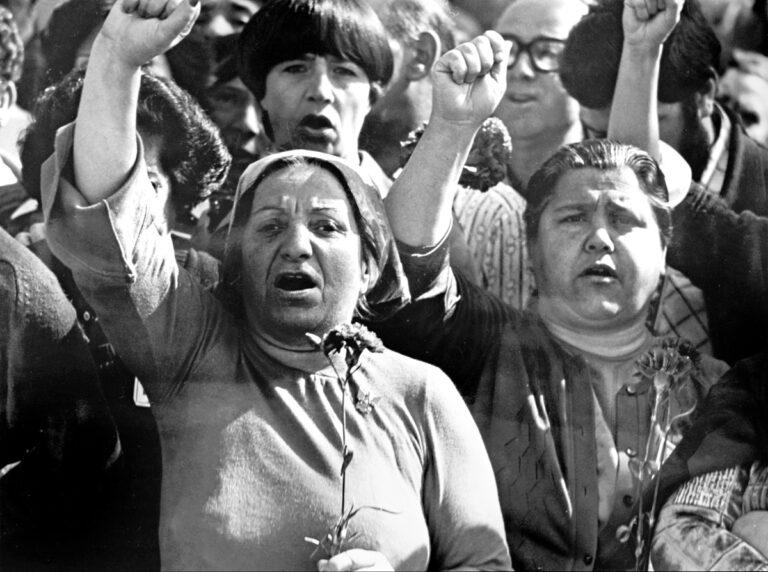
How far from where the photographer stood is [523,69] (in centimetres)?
601

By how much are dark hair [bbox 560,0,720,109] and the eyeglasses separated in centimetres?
4

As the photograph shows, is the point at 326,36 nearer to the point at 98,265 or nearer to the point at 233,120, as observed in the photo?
the point at 233,120

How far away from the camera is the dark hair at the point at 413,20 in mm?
6023

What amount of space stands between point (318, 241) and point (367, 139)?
59 centimetres

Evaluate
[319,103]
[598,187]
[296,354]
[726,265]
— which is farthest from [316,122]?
[726,265]

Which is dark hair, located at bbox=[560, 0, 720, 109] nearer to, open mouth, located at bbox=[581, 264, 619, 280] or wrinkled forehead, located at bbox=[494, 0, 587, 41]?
wrinkled forehead, located at bbox=[494, 0, 587, 41]

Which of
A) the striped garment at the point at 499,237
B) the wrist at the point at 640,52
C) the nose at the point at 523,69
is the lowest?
the striped garment at the point at 499,237

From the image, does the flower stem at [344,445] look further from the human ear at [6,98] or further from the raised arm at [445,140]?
the human ear at [6,98]

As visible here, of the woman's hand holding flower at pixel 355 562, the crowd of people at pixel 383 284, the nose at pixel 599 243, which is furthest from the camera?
the nose at pixel 599 243

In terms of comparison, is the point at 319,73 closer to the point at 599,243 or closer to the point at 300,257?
the point at 300,257

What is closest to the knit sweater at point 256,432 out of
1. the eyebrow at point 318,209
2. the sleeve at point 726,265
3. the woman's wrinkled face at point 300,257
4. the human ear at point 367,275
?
the woman's wrinkled face at point 300,257

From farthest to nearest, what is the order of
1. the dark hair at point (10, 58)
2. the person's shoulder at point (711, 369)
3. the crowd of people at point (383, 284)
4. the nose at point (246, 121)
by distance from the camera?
1. the dark hair at point (10, 58)
2. the nose at point (246, 121)
3. the person's shoulder at point (711, 369)
4. the crowd of people at point (383, 284)

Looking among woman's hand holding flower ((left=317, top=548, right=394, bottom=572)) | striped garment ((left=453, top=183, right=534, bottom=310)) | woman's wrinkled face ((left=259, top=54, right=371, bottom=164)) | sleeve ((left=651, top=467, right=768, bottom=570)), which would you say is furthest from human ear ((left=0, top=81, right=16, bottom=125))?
sleeve ((left=651, top=467, right=768, bottom=570))

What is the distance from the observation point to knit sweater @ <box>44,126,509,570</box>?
5258 millimetres
